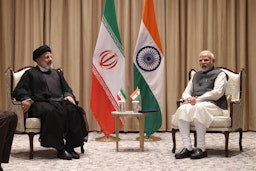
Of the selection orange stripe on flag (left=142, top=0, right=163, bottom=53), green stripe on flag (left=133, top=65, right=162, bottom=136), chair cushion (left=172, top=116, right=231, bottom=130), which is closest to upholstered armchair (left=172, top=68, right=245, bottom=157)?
chair cushion (left=172, top=116, right=231, bottom=130)

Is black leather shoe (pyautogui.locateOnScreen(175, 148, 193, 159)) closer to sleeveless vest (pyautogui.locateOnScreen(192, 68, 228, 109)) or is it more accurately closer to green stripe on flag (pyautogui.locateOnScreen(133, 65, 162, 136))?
sleeveless vest (pyautogui.locateOnScreen(192, 68, 228, 109))

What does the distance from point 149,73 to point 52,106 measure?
1.89 m

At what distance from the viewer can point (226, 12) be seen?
777cm

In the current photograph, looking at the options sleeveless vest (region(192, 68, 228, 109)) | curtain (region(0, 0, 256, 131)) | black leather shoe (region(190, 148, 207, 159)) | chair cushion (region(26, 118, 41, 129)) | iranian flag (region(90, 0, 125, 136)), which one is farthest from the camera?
curtain (region(0, 0, 256, 131))

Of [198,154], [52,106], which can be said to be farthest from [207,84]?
[52,106]

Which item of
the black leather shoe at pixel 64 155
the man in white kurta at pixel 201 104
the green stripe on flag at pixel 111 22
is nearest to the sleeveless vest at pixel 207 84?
the man in white kurta at pixel 201 104

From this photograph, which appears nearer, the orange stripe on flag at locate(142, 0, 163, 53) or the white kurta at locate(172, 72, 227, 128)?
the white kurta at locate(172, 72, 227, 128)

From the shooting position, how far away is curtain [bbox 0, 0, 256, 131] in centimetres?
768

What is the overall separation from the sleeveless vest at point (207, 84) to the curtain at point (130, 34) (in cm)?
190

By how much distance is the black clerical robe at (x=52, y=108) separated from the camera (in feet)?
17.1

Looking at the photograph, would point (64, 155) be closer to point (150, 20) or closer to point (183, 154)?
point (183, 154)

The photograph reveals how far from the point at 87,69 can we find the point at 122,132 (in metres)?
1.18

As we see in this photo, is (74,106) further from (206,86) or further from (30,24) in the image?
(30,24)

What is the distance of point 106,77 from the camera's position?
6766mm
